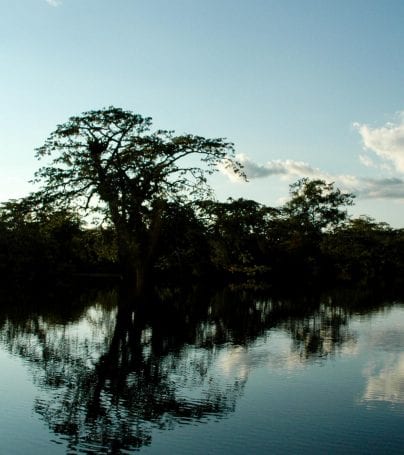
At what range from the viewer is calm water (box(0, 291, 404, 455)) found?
11.5 metres

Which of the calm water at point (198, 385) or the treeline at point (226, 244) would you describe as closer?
the calm water at point (198, 385)

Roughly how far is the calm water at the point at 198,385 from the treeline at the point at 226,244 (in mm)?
10819

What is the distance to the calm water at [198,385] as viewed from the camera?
37.7 feet

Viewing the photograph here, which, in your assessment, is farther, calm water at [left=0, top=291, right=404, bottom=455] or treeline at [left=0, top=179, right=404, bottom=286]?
treeline at [left=0, top=179, right=404, bottom=286]

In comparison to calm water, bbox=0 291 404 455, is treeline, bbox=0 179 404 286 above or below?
above

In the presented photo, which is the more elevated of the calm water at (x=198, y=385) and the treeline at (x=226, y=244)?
the treeline at (x=226, y=244)

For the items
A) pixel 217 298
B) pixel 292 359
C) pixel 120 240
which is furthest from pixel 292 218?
pixel 292 359

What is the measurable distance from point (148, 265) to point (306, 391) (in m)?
29.2

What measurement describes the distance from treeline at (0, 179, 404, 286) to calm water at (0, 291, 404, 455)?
35.5ft

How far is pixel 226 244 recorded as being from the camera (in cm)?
4194

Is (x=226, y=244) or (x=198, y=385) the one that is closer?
(x=198, y=385)

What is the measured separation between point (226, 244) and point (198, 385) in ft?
86.1

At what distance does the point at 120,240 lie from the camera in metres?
41.2

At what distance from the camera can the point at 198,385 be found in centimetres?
1593
